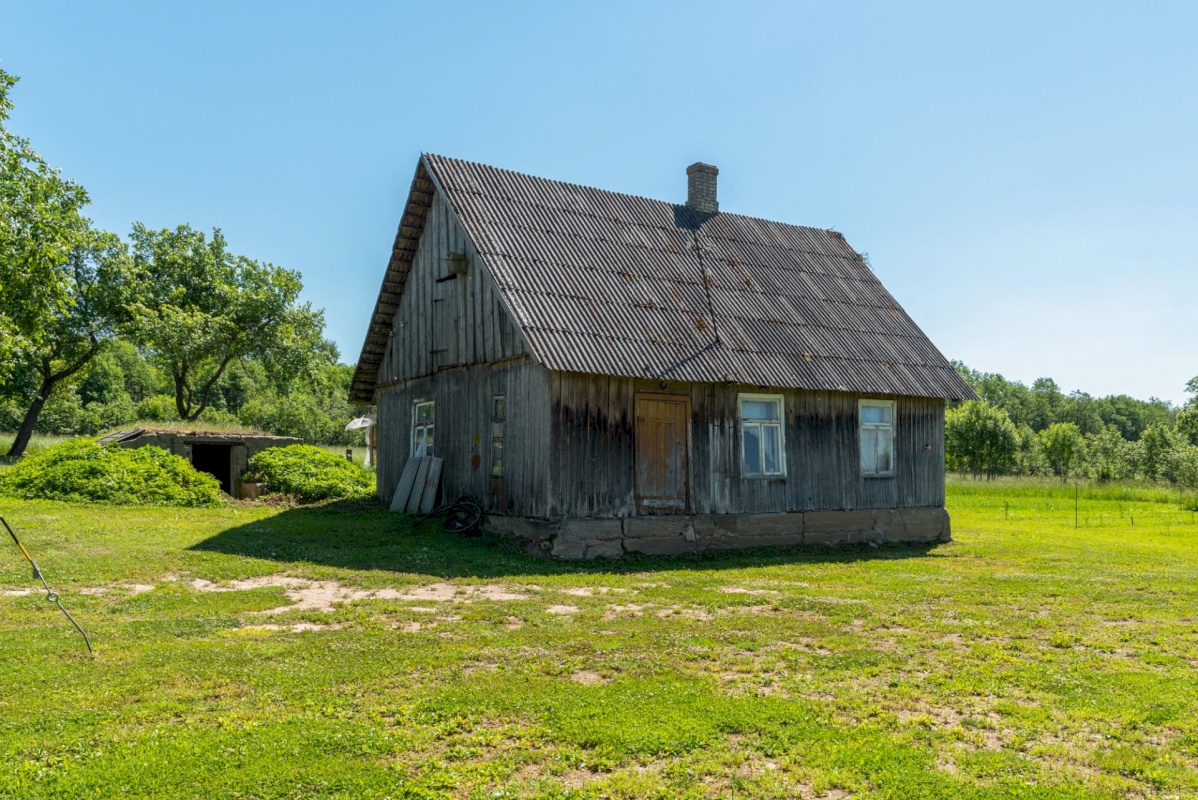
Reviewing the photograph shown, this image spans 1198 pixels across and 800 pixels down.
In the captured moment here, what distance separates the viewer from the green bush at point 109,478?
1978 centimetres

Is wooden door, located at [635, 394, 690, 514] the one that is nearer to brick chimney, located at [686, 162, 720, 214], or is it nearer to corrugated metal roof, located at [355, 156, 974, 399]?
corrugated metal roof, located at [355, 156, 974, 399]

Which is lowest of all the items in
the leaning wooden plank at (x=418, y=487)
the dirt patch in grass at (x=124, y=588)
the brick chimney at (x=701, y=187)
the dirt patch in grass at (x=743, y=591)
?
the dirt patch in grass at (x=743, y=591)

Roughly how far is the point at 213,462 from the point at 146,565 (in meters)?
15.1

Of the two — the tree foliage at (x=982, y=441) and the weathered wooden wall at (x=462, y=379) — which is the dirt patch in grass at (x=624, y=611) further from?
the tree foliage at (x=982, y=441)

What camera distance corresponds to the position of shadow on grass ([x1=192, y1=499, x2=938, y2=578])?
13922 mm

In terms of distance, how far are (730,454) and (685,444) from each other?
105cm

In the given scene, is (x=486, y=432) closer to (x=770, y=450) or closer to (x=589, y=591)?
(x=770, y=450)

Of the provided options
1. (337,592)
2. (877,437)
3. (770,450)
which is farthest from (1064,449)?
(337,592)

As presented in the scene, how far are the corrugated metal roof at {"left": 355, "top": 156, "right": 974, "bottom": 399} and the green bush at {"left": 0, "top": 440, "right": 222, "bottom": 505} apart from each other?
4949mm

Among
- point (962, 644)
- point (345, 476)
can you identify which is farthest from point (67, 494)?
point (962, 644)

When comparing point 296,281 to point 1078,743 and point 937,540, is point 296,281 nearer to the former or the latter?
point 937,540

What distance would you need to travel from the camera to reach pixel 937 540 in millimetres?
19766

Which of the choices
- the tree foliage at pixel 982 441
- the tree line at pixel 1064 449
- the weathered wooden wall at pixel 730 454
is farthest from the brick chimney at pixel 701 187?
the tree foliage at pixel 982 441

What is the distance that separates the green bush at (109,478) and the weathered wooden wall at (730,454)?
406 inches
